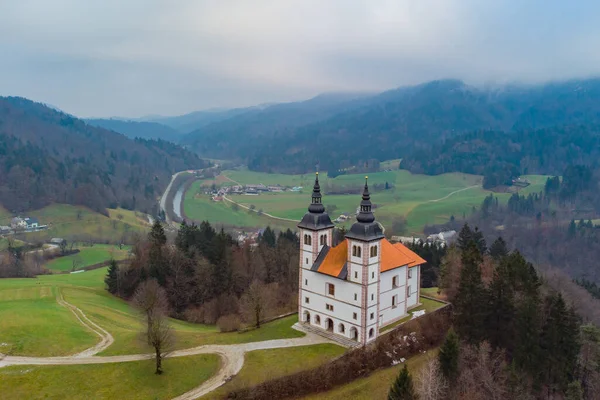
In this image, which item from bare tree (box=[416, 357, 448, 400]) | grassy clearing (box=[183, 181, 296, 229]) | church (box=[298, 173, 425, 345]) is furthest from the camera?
grassy clearing (box=[183, 181, 296, 229])

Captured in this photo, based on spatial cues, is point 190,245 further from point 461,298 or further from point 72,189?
point 72,189

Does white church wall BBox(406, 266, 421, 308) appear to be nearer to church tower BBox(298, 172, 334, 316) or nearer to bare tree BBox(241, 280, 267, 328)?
church tower BBox(298, 172, 334, 316)

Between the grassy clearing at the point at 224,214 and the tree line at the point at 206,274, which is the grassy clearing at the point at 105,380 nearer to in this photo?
the tree line at the point at 206,274

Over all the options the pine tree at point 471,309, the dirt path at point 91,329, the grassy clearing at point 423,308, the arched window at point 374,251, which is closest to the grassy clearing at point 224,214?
the grassy clearing at point 423,308

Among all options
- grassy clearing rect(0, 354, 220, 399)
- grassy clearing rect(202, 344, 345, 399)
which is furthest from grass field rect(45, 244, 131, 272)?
grassy clearing rect(202, 344, 345, 399)

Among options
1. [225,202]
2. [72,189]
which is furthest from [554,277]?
[72,189]
